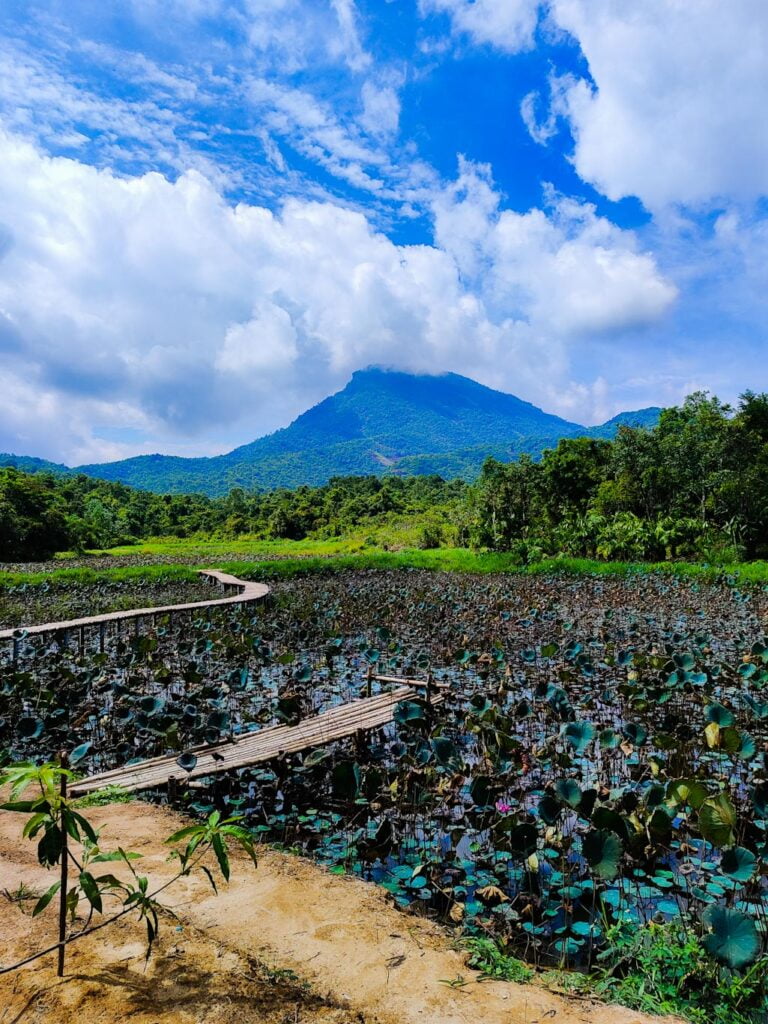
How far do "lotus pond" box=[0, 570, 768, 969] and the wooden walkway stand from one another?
0.56 feet

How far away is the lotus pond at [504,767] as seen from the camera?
11.6 feet

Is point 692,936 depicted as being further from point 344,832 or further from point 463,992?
point 344,832

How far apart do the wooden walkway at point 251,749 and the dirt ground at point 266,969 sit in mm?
1358

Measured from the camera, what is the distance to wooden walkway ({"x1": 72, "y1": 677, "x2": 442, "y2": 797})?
502 centimetres

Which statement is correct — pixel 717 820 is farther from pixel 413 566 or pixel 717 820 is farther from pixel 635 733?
pixel 413 566

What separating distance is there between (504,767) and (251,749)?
226 centimetres

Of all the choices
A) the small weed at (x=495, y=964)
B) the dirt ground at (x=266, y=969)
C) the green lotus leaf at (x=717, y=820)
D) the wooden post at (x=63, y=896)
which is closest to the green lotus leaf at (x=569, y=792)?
the green lotus leaf at (x=717, y=820)

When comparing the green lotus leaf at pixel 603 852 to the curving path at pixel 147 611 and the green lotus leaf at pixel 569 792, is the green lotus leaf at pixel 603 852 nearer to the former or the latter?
the green lotus leaf at pixel 569 792

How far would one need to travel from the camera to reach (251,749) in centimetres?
554

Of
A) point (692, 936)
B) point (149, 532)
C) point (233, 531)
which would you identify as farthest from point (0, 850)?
point (149, 532)

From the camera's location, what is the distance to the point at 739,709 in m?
7.09

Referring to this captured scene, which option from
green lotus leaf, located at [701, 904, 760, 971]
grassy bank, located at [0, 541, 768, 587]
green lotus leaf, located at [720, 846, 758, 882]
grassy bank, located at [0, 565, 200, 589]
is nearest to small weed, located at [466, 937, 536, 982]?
green lotus leaf, located at [701, 904, 760, 971]

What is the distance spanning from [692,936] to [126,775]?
424 cm

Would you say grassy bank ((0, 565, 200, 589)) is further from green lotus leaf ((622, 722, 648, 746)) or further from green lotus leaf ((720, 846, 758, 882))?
green lotus leaf ((720, 846, 758, 882))
